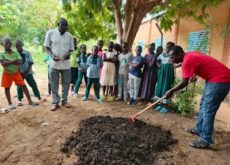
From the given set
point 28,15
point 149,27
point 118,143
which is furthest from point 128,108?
point 28,15

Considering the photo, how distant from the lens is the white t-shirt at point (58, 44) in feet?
17.2

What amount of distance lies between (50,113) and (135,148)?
233 centimetres

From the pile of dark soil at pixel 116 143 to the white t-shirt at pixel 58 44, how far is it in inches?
56.9

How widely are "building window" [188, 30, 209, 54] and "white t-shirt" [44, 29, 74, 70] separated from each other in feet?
20.6

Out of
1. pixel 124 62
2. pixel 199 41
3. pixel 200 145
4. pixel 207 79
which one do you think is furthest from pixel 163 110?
pixel 199 41

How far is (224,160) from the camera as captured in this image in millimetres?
3650

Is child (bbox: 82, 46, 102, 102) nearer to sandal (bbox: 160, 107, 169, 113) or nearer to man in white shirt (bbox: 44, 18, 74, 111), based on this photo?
man in white shirt (bbox: 44, 18, 74, 111)

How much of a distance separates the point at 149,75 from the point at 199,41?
4.93 metres

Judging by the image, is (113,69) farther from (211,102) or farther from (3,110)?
(211,102)

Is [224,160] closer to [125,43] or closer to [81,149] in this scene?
[81,149]

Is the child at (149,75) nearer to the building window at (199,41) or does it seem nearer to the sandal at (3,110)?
the sandal at (3,110)

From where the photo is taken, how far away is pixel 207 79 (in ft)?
12.9

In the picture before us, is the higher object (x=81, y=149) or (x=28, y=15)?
(x=28, y=15)

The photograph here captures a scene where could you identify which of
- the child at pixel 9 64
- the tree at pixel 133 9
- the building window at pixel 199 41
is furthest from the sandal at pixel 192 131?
the building window at pixel 199 41
